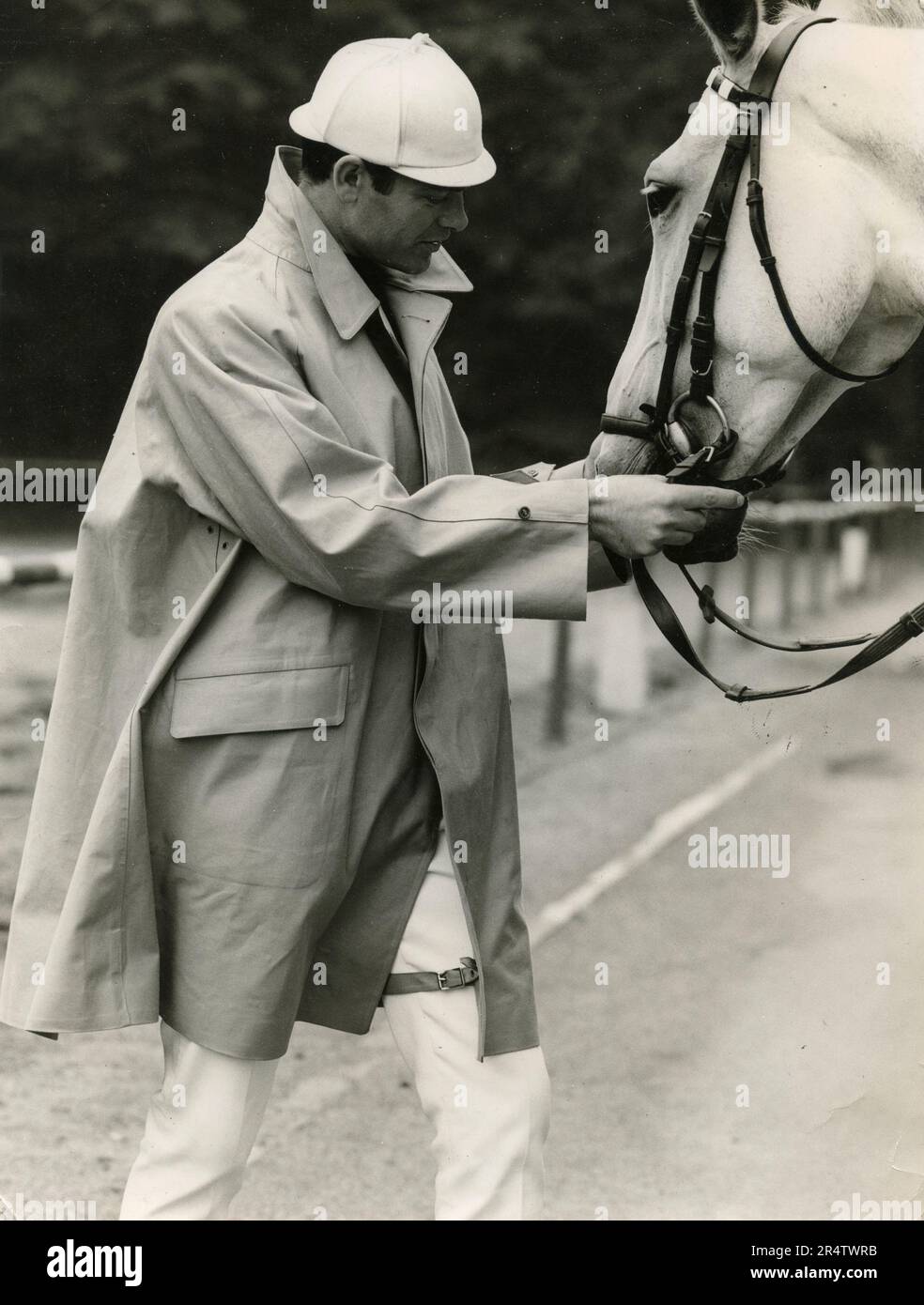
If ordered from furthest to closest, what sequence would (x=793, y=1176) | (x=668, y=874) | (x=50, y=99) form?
(x=668, y=874), (x=50, y=99), (x=793, y=1176)

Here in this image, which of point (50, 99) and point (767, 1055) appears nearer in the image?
point (50, 99)

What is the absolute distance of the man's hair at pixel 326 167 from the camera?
2.57 metres

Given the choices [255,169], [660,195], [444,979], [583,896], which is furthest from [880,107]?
[583,896]

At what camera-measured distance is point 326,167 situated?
2.63m

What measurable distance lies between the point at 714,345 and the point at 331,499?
66cm

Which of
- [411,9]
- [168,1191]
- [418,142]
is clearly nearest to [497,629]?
[418,142]

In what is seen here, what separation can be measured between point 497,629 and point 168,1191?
989 mm

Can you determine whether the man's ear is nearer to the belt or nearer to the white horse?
the white horse

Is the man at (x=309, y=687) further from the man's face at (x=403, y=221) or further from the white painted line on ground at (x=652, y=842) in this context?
the white painted line on ground at (x=652, y=842)

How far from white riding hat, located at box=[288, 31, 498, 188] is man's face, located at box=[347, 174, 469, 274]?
0.15ft

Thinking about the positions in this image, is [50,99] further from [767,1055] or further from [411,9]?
[767,1055]

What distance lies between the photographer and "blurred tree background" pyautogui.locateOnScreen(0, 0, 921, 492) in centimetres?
397

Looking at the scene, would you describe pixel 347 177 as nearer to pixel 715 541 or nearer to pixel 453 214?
pixel 453 214
